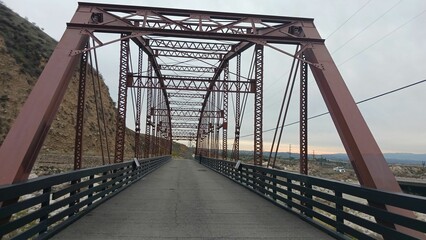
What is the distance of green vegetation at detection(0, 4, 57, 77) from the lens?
153 feet

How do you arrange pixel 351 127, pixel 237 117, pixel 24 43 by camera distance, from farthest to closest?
pixel 24 43 → pixel 237 117 → pixel 351 127

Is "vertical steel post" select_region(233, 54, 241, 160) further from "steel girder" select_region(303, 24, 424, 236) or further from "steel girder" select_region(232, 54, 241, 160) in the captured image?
"steel girder" select_region(303, 24, 424, 236)

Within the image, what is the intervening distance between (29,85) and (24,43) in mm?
9495

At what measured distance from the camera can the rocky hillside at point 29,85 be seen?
4038 cm

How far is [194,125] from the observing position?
287 ft

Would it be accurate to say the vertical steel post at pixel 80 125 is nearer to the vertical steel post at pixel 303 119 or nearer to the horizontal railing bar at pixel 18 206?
the horizontal railing bar at pixel 18 206

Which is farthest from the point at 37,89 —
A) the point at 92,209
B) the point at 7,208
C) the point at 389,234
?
the point at 389,234

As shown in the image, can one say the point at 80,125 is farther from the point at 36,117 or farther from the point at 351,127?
the point at 351,127

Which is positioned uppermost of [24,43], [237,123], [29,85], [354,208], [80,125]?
[24,43]

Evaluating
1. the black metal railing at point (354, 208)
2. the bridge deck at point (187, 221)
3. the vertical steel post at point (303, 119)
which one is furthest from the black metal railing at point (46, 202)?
the vertical steel post at point (303, 119)

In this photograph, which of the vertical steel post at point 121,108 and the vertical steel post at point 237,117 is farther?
the vertical steel post at point 237,117

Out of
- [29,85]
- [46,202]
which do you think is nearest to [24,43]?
[29,85]

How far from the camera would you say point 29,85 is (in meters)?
43.6


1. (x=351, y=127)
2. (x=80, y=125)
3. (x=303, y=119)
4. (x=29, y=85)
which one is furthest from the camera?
(x=29, y=85)
